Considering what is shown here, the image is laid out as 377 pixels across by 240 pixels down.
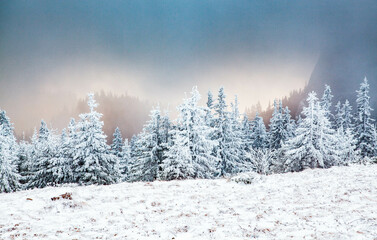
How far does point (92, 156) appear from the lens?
80.4 feet

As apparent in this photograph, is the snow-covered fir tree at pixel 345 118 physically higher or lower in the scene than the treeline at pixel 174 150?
higher

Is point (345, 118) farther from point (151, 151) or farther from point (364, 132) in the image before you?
point (151, 151)

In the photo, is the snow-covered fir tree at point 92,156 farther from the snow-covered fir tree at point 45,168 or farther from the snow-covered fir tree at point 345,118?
the snow-covered fir tree at point 345,118

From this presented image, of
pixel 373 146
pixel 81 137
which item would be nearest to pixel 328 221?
pixel 81 137

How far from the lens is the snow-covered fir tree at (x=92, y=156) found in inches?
953

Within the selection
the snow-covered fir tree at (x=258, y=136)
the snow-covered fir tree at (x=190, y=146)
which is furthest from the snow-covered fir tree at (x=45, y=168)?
→ the snow-covered fir tree at (x=258, y=136)

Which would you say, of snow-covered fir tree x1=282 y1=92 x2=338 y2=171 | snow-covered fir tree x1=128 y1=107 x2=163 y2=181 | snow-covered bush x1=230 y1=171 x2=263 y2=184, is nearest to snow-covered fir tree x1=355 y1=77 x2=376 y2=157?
snow-covered fir tree x1=282 y1=92 x2=338 y2=171

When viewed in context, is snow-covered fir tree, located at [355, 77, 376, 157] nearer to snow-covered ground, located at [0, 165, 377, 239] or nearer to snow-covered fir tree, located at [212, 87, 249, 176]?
snow-covered fir tree, located at [212, 87, 249, 176]

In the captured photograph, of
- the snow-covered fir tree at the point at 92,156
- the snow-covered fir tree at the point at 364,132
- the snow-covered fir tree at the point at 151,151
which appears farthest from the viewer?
the snow-covered fir tree at the point at 364,132

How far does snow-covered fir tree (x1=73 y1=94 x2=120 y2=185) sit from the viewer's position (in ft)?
79.4

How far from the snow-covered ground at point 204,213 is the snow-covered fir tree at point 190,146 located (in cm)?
770

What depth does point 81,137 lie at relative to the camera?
24.9 metres

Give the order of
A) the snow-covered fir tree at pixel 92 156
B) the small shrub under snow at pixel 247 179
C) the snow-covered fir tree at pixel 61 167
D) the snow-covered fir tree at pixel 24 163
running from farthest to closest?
the snow-covered fir tree at pixel 24 163
the snow-covered fir tree at pixel 61 167
the snow-covered fir tree at pixel 92 156
the small shrub under snow at pixel 247 179

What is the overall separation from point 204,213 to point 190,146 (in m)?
14.4
